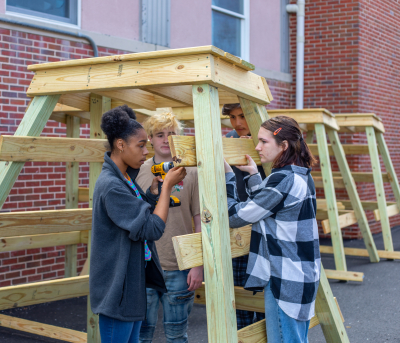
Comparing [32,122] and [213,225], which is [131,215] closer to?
[213,225]

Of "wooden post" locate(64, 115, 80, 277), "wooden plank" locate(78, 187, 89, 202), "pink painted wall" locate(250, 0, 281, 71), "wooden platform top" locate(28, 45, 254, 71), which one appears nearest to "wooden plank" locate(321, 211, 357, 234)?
"wooden plank" locate(78, 187, 89, 202)

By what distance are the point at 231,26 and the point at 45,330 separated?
626 centimetres

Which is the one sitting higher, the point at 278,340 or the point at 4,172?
the point at 4,172

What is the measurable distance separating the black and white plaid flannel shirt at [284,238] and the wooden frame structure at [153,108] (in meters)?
0.17

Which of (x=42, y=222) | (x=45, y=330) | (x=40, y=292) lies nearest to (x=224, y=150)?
(x=42, y=222)

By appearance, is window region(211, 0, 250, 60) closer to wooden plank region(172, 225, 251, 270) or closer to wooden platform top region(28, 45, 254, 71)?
wooden platform top region(28, 45, 254, 71)

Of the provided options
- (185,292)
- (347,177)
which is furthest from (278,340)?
(347,177)

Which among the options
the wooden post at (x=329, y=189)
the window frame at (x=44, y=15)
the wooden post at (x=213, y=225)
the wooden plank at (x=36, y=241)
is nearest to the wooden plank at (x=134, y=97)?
the wooden post at (x=213, y=225)

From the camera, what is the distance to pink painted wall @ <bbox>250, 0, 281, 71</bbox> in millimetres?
8898

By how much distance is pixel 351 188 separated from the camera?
255 inches

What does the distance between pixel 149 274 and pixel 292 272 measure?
72cm

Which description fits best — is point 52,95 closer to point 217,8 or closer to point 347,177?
point 347,177

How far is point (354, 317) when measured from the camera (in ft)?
15.5

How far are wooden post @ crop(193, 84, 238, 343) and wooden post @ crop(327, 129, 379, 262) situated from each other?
4157 millimetres
